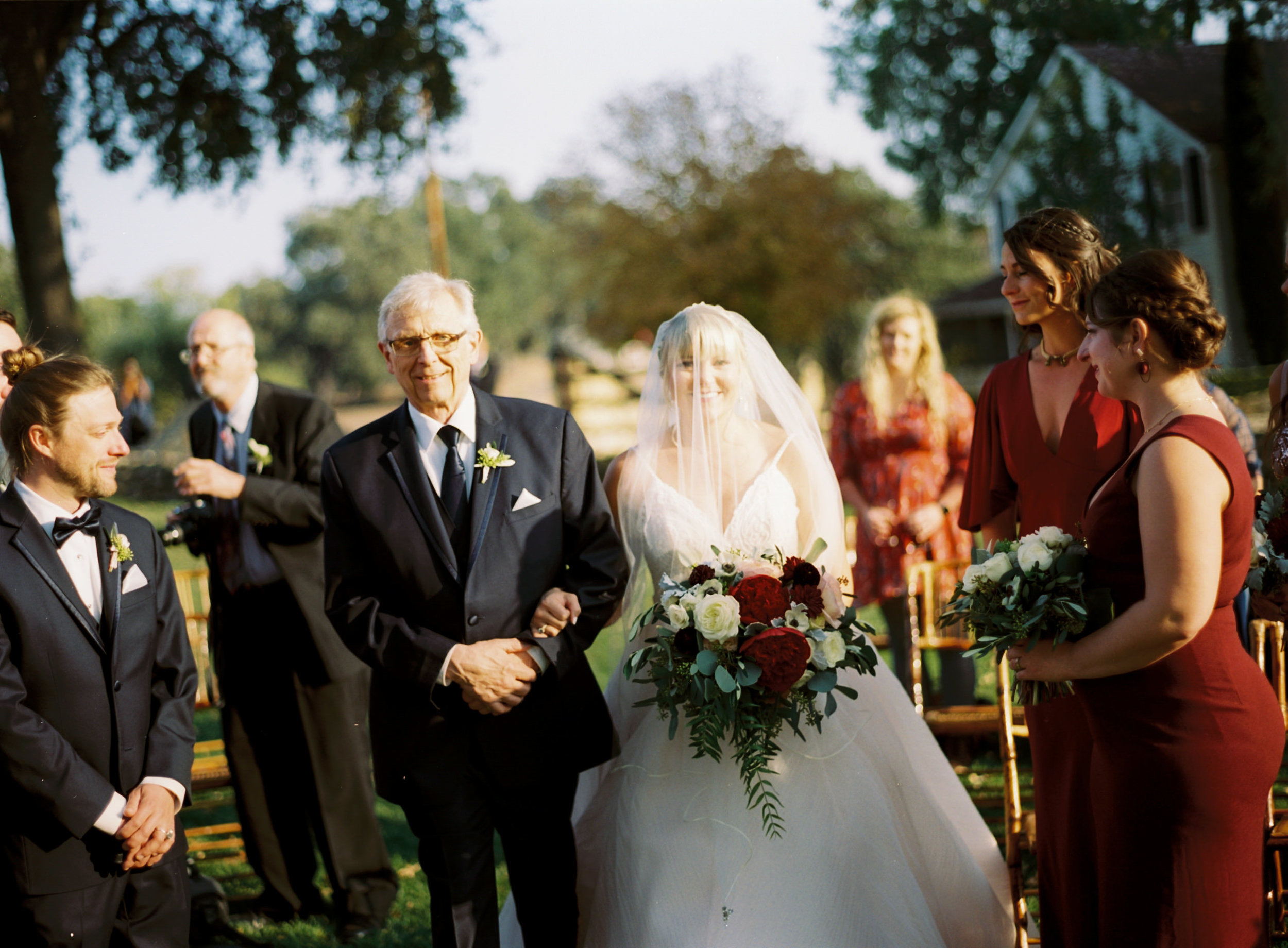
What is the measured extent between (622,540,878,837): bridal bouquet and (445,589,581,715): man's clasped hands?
0.94 ft

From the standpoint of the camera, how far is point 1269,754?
287cm

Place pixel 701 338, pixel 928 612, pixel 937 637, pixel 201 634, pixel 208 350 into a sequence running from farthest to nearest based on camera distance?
1. pixel 201 634
2. pixel 937 637
3. pixel 928 612
4. pixel 208 350
5. pixel 701 338

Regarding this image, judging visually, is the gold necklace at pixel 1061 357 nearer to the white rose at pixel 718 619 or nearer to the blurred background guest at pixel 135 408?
the white rose at pixel 718 619

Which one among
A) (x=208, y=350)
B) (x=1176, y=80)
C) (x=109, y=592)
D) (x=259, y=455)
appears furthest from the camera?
(x=1176, y=80)

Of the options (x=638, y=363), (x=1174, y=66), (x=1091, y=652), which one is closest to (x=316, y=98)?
(x=1091, y=652)

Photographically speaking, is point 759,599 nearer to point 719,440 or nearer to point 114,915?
point 719,440

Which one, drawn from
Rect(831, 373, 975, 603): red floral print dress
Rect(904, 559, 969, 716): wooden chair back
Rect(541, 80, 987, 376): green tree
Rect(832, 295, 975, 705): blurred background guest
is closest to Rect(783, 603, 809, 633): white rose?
Rect(904, 559, 969, 716): wooden chair back

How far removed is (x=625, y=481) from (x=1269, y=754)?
2.32 meters

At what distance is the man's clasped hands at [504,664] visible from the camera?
11.5 feet

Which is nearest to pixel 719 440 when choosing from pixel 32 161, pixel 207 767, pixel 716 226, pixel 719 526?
pixel 719 526

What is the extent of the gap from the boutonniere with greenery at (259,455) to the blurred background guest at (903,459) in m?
3.24

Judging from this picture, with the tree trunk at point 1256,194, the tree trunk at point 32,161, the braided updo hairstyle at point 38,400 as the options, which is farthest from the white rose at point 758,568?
the tree trunk at point 1256,194

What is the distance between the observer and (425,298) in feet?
11.9

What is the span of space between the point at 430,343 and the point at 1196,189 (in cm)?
2623
